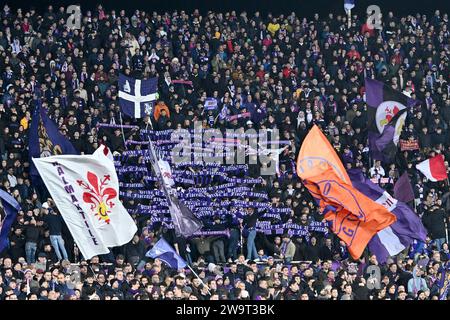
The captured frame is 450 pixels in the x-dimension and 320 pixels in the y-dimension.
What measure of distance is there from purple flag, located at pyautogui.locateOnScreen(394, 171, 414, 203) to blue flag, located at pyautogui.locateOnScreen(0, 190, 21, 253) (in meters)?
6.99

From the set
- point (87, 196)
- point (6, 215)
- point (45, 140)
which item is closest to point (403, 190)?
point (87, 196)

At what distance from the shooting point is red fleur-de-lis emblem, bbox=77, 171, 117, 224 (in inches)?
818

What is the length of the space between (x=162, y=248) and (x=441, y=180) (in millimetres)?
6433

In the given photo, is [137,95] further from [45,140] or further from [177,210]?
[177,210]

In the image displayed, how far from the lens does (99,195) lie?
68.5 ft

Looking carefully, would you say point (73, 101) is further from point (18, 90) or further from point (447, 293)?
point (447, 293)

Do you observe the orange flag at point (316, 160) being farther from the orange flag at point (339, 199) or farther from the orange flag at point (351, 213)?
the orange flag at point (351, 213)

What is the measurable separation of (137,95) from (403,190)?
5.46 meters

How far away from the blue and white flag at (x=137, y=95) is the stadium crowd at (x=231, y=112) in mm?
246

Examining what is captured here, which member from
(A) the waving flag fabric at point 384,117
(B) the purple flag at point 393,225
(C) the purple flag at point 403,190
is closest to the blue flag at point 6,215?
(B) the purple flag at point 393,225

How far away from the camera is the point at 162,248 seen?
2044 centimetres

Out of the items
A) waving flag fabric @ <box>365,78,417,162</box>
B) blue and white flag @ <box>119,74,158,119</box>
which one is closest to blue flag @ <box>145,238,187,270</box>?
blue and white flag @ <box>119,74,158,119</box>

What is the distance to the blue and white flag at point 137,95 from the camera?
2461 cm

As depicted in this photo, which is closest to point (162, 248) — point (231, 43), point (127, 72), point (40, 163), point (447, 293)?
point (40, 163)
